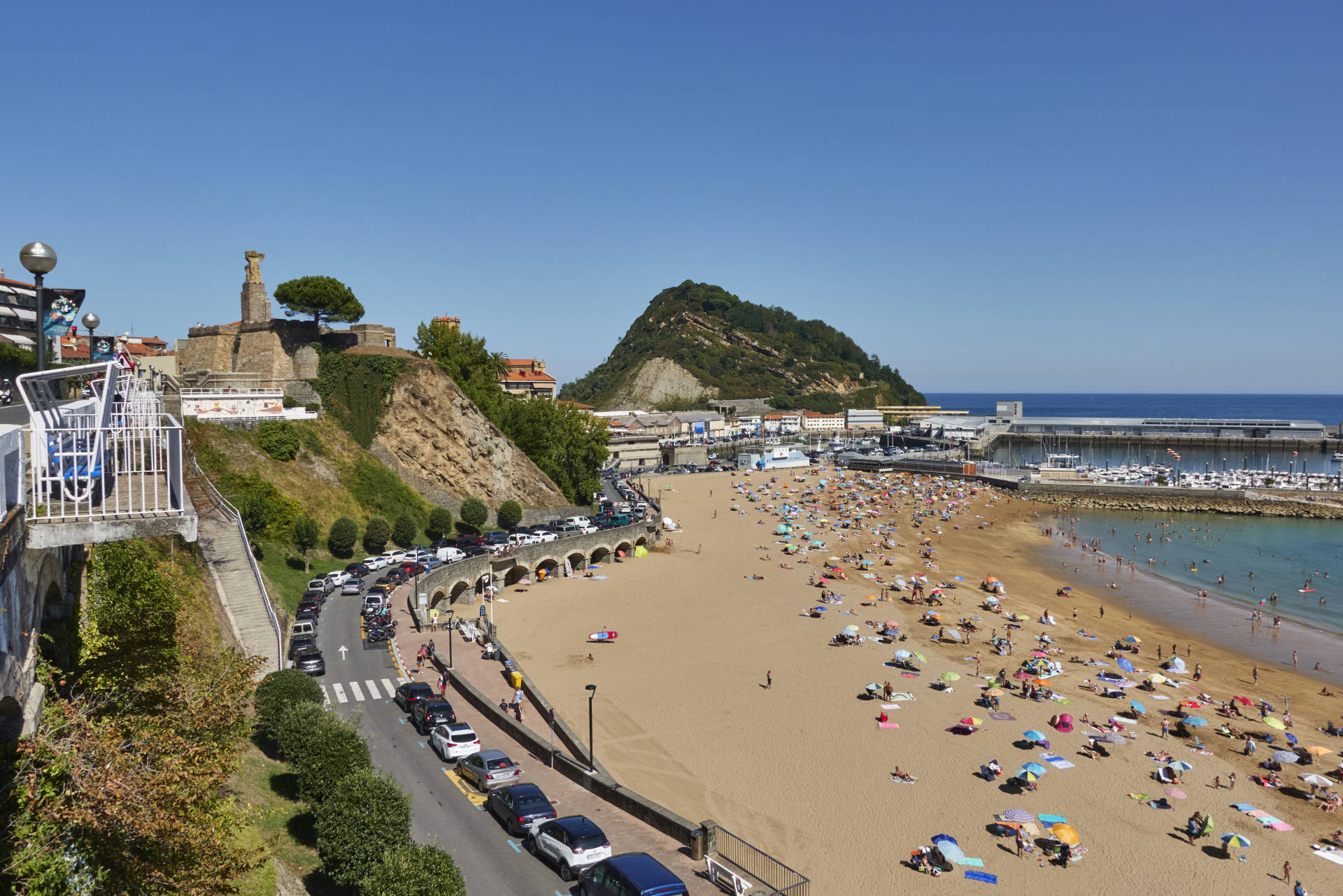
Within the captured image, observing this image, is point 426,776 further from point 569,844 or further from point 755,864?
point 755,864

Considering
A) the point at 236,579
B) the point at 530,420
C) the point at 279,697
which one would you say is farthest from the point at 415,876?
the point at 530,420

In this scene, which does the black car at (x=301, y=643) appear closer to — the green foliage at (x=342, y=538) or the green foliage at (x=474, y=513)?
the green foliage at (x=342, y=538)

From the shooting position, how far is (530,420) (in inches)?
2178

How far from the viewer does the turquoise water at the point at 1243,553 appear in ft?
129

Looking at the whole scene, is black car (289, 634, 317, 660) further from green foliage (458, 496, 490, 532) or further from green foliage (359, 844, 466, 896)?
green foliage (458, 496, 490, 532)

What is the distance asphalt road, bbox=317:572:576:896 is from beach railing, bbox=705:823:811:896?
8.81 feet

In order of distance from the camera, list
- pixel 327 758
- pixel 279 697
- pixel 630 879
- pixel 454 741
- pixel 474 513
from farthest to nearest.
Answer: pixel 474 513 → pixel 454 741 → pixel 279 697 → pixel 327 758 → pixel 630 879

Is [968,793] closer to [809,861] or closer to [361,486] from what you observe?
[809,861]

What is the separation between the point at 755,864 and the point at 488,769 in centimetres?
597

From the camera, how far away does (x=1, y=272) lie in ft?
112

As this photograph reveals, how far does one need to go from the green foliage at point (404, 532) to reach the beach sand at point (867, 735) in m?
6.44

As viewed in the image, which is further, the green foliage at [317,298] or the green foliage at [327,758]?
the green foliage at [317,298]

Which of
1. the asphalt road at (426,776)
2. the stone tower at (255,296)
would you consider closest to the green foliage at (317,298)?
the stone tower at (255,296)

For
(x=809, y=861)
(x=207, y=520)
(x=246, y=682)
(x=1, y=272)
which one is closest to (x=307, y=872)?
(x=246, y=682)
